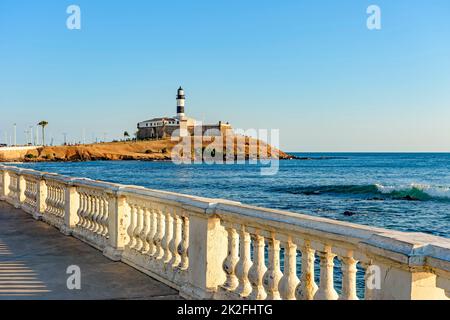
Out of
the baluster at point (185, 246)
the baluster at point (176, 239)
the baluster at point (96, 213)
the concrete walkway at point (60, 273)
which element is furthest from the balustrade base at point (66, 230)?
the baluster at point (185, 246)

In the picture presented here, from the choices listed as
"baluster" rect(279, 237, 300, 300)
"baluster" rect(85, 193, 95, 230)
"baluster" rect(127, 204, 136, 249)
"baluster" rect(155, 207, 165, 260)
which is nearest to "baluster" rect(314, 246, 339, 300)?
"baluster" rect(279, 237, 300, 300)

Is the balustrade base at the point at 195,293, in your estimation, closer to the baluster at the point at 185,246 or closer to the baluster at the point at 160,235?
the baluster at the point at 185,246

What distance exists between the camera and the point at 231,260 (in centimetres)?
496

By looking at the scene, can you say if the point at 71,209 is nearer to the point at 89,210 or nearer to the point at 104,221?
the point at 89,210

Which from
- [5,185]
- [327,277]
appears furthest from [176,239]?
[5,185]

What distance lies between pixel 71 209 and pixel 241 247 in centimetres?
554

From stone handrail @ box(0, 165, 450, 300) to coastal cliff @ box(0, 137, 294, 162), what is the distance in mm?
132803

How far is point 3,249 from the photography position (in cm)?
782

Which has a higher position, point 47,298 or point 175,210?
point 175,210

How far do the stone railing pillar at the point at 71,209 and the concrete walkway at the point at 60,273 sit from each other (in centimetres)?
20
